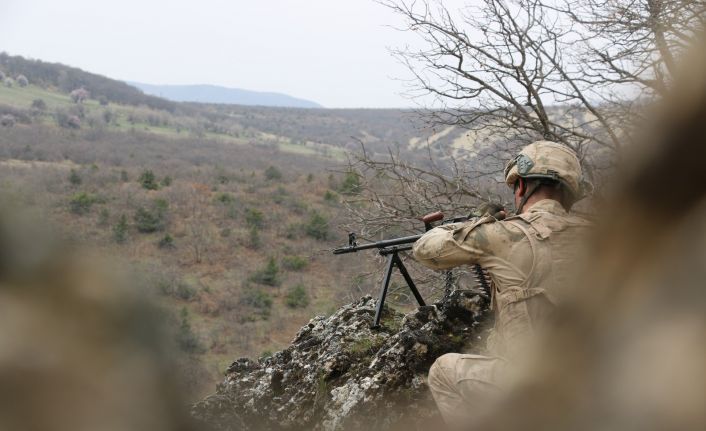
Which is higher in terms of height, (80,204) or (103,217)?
(80,204)

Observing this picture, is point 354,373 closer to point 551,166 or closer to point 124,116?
point 551,166

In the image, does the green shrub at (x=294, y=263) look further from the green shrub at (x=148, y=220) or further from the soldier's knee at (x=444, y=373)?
the soldier's knee at (x=444, y=373)

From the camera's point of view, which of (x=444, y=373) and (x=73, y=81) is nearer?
(x=444, y=373)

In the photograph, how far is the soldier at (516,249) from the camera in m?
2.88

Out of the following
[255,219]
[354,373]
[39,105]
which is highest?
[354,373]

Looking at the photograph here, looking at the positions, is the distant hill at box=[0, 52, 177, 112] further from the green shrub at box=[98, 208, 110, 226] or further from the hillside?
the green shrub at box=[98, 208, 110, 226]

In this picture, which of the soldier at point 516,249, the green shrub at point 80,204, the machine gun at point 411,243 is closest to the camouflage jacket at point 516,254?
the soldier at point 516,249

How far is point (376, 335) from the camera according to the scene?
4.68m

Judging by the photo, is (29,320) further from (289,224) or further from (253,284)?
(289,224)

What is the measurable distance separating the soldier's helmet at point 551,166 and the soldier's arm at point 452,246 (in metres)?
0.35

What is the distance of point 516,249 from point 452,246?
12.9 inches

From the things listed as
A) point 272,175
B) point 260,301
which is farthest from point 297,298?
point 272,175

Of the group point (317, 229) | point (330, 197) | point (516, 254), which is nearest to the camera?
point (516, 254)

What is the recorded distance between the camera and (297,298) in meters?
23.5
